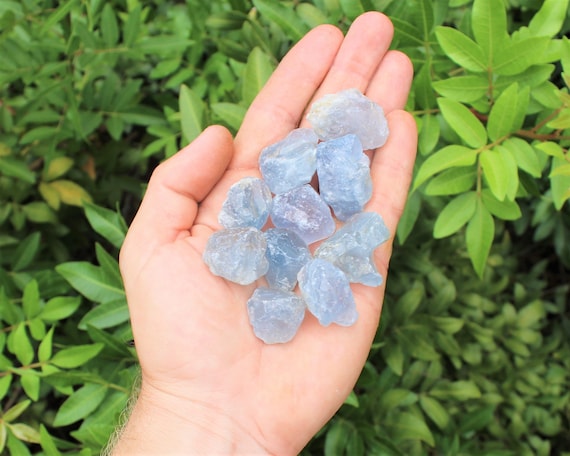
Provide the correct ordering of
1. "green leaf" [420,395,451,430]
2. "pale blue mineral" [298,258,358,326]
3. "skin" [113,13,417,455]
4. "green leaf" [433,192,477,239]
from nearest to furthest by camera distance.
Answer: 1. "skin" [113,13,417,455]
2. "pale blue mineral" [298,258,358,326]
3. "green leaf" [433,192,477,239]
4. "green leaf" [420,395,451,430]

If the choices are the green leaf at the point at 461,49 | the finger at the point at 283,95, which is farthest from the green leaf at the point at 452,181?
the finger at the point at 283,95

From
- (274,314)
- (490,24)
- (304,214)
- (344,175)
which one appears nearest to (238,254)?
(274,314)

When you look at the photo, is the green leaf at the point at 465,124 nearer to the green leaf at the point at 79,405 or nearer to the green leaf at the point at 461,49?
the green leaf at the point at 461,49

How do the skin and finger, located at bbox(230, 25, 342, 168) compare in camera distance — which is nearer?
the skin

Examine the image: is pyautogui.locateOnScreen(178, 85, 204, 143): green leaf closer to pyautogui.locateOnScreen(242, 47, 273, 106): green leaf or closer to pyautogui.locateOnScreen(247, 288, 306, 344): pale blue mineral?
pyautogui.locateOnScreen(242, 47, 273, 106): green leaf

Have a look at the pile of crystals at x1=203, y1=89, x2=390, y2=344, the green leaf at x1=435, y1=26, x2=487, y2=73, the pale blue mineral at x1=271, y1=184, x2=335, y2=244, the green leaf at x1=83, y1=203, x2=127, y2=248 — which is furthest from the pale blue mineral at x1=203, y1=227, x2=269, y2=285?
the green leaf at x1=435, y1=26, x2=487, y2=73

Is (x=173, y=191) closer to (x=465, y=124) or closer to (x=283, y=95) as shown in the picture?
(x=283, y=95)
